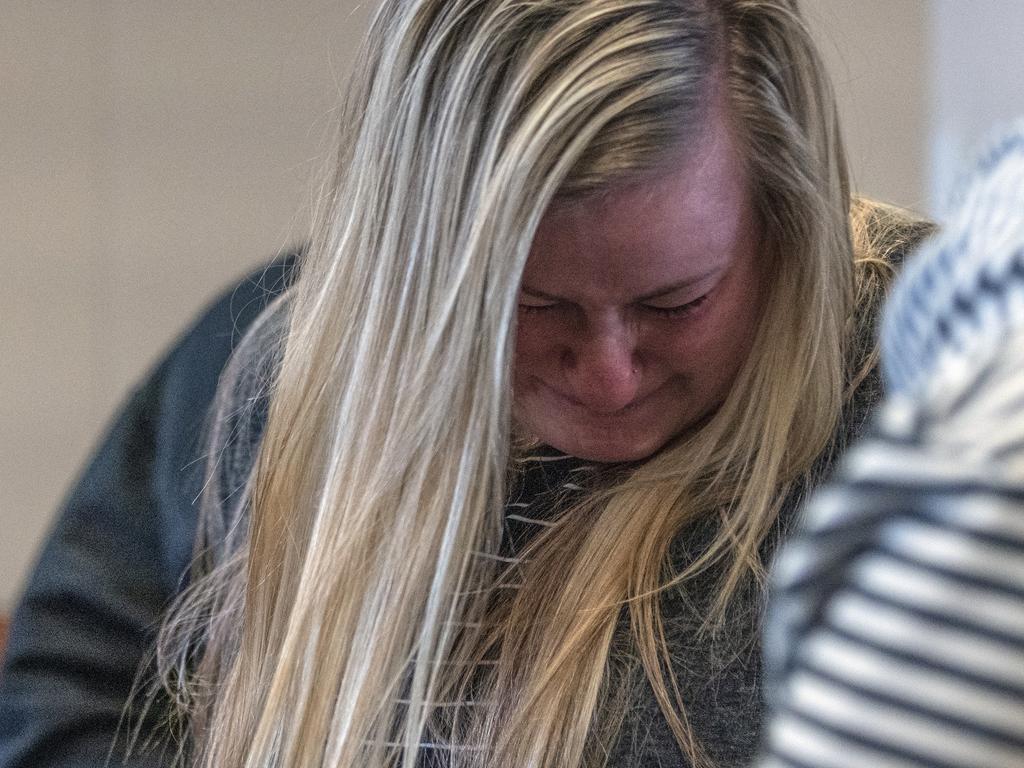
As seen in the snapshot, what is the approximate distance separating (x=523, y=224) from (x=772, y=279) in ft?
0.66

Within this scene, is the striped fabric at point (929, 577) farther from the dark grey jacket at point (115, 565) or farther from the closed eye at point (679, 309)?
the dark grey jacket at point (115, 565)

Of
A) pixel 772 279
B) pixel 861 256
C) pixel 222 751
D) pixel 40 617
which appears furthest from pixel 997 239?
pixel 40 617

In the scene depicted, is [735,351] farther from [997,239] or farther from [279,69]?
[279,69]

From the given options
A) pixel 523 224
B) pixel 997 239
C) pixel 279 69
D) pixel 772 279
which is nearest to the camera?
pixel 997 239

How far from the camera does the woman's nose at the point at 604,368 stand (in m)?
0.83

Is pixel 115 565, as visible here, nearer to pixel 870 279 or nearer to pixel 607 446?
pixel 607 446

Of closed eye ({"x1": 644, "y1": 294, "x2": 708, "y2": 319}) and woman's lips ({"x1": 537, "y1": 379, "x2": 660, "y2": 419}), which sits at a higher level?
closed eye ({"x1": 644, "y1": 294, "x2": 708, "y2": 319})

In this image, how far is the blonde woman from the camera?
2.53 feet

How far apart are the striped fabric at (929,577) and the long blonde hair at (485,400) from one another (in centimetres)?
44

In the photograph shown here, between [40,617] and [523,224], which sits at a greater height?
[523,224]

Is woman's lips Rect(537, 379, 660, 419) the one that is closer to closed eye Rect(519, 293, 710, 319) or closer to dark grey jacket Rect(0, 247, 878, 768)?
closed eye Rect(519, 293, 710, 319)

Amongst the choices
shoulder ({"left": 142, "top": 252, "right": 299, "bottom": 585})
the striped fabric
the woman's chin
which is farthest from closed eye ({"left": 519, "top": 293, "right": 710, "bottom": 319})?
the striped fabric

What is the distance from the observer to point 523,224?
2.48 feet

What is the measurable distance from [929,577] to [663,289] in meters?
0.50
